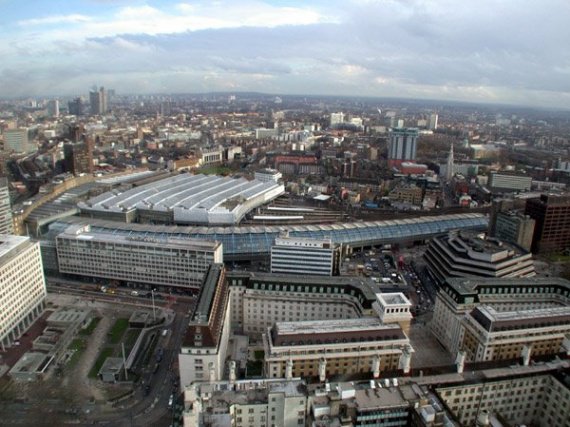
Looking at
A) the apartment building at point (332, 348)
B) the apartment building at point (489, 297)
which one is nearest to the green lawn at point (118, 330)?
the apartment building at point (332, 348)

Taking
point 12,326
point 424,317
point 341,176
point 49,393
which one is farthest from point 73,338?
point 341,176

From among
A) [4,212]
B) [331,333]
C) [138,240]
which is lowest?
[4,212]

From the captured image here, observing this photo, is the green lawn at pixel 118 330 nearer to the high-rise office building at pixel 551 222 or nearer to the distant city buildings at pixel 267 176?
the high-rise office building at pixel 551 222

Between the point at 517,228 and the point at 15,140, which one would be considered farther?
the point at 15,140

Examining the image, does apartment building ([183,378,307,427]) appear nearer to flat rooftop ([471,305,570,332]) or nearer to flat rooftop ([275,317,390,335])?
flat rooftop ([275,317,390,335])

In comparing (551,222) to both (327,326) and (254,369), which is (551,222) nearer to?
(327,326)

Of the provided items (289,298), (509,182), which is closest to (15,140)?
(289,298)

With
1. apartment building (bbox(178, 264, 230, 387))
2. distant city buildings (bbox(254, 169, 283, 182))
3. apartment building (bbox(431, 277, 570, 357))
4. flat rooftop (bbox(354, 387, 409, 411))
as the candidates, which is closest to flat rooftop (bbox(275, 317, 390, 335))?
apartment building (bbox(178, 264, 230, 387))
